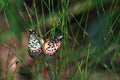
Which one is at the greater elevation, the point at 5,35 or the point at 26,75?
the point at 5,35

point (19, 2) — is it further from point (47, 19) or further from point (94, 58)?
point (94, 58)

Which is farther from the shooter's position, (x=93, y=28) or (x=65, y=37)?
(x=93, y=28)

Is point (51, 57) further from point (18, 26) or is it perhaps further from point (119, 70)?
point (119, 70)

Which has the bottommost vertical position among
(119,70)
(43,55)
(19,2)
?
(119,70)

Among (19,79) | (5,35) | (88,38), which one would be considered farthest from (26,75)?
(88,38)

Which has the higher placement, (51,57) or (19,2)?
(19,2)

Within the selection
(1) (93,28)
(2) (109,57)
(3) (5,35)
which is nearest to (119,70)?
→ (2) (109,57)
